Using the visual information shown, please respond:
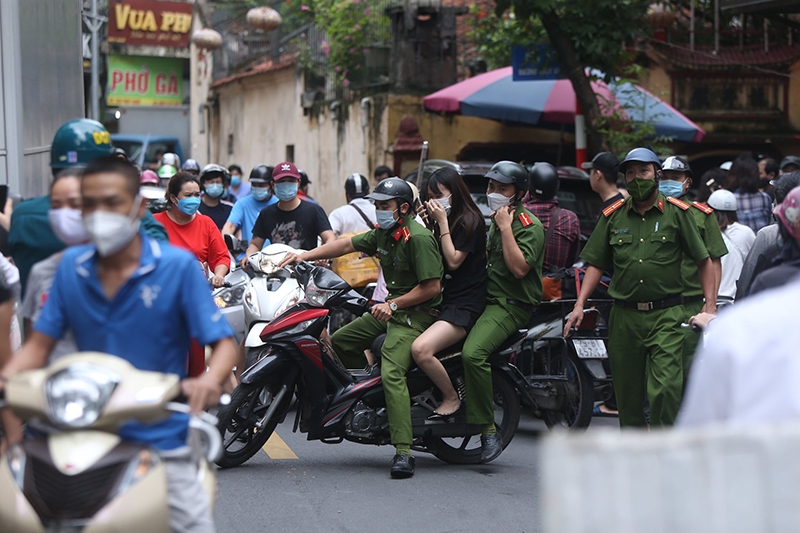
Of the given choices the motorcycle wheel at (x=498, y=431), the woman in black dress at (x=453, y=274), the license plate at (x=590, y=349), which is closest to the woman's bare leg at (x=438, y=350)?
the woman in black dress at (x=453, y=274)

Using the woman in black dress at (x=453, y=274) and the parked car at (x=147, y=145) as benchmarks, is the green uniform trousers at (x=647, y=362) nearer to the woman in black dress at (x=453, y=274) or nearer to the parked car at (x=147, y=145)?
the woman in black dress at (x=453, y=274)

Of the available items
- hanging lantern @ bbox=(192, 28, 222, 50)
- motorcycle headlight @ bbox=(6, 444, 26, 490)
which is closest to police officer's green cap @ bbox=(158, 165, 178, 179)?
hanging lantern @ bbox=(192, 28, 222, 50)

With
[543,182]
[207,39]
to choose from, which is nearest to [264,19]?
[207,39]

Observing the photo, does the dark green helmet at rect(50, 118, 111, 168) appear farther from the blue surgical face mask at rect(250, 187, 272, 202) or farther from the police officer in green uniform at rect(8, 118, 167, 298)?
the blue surgical face mask at rect(250, 187, 272, 202)

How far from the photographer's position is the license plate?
325 inches

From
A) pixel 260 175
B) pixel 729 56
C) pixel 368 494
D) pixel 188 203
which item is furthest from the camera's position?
pixel 729 56

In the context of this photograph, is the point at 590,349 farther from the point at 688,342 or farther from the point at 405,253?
the point at 405,253

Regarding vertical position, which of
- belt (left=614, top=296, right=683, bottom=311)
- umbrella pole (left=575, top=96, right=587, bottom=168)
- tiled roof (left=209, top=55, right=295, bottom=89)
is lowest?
belt (left=614, top=296, right=683, bottom=311)

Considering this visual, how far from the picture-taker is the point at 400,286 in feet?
24.0

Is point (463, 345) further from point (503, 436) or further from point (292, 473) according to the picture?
point (292, 473)

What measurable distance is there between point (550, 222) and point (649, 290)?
2.43 m

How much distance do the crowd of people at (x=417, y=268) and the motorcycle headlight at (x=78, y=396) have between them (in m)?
0.19

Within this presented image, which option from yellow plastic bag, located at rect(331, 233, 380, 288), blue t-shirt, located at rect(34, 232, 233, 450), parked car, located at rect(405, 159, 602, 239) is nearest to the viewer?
blue t-shirt, located at rect(34, 232, 233, 450)

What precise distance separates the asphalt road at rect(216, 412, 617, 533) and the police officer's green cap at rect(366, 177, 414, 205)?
1735mm
